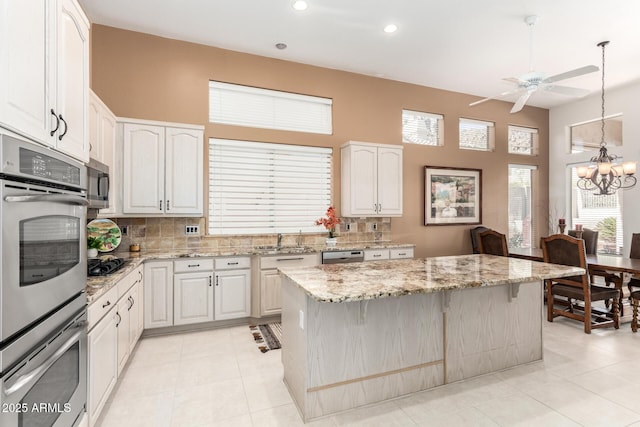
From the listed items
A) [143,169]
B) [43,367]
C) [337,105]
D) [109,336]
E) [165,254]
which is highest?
[337,105]

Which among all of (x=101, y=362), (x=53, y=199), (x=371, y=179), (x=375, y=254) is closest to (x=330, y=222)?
(x=375, y=254)

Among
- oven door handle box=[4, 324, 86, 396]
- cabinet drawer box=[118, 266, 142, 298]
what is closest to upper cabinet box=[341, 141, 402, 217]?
cabinet drawer box=[118, 266, 142, 298]

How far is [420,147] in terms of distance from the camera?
5.49 meters

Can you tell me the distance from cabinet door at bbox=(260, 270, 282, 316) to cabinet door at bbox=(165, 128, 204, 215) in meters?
1.09

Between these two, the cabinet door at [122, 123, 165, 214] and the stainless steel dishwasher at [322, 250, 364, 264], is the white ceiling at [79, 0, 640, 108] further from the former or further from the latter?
the stainless steel dishwasher at [322, 250, 364, 264]

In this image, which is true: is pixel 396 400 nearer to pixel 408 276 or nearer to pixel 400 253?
pixel 408 276

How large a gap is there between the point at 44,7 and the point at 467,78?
5301 mm

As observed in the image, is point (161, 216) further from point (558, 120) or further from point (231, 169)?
point (558, 120)

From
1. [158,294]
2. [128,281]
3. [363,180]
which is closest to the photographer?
[128,281]

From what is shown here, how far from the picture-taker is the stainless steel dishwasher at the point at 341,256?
13.7ft

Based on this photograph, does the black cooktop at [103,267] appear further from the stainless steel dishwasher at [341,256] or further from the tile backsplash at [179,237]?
the stainless steel dishwasher at [341,256]

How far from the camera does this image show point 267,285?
12.8ft

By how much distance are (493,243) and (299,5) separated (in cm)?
398

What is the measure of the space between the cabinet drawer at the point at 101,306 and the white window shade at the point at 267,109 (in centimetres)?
261
